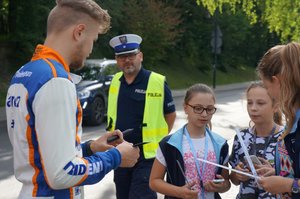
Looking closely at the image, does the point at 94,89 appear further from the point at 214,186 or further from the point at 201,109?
the point at 214,186

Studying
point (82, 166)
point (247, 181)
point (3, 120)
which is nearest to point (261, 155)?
point (247, 181)

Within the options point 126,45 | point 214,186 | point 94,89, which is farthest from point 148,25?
point 214,186

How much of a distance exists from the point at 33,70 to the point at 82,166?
1.58ft

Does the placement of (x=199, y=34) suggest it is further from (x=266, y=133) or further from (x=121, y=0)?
(x=266, y=133)

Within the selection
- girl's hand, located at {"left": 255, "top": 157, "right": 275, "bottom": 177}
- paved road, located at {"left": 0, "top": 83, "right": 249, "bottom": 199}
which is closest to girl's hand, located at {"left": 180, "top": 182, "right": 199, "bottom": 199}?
girl's hand, located at {"left": 255, "top": 157, "right": 275, "bottom": 177}

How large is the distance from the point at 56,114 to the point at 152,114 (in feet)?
7.52

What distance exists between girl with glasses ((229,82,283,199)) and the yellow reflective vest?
1.03 m

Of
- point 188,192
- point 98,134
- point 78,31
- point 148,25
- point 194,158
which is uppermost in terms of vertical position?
point 78,31

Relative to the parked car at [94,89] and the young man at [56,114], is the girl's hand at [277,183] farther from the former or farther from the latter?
the parked car at [94,89]

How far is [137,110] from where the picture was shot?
13.7 ft

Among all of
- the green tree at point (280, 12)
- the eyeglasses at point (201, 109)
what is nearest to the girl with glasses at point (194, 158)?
the eyeglasses at point (201, 109)

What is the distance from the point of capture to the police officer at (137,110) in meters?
4.09

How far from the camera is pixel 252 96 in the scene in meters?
3.38

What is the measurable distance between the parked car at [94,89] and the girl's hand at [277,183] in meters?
9.59
